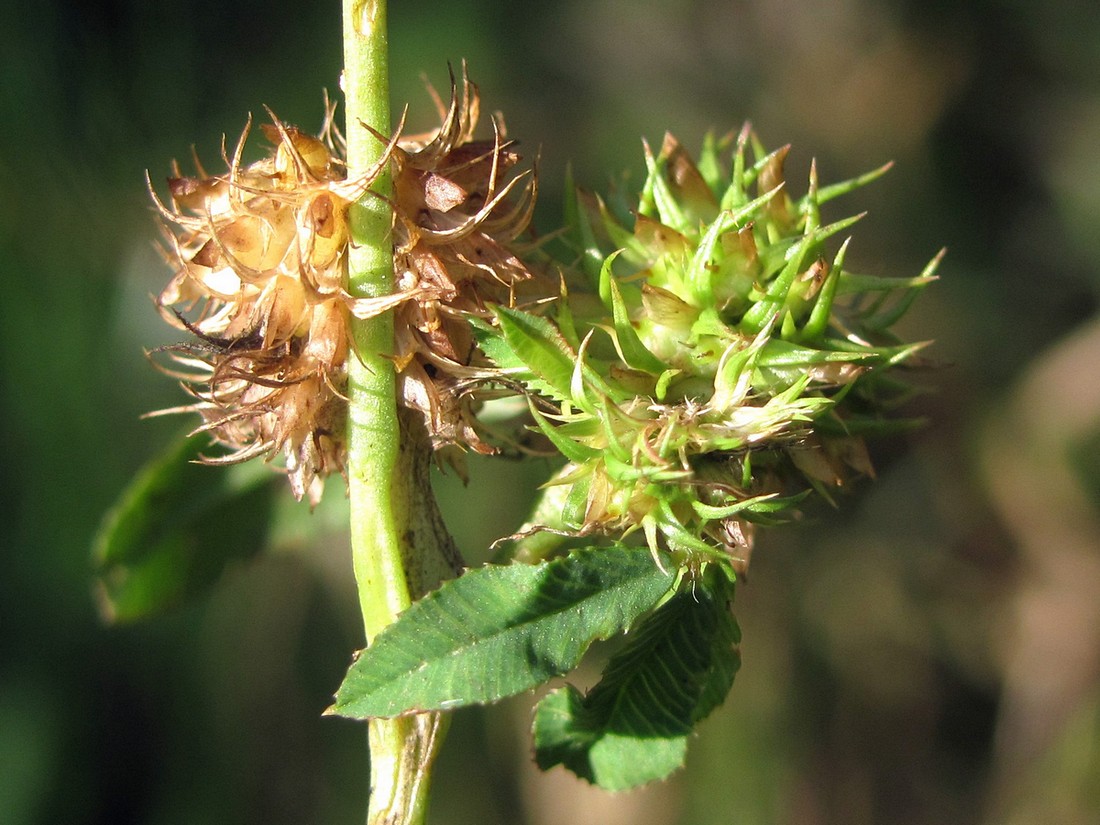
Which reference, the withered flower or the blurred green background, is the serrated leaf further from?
the blurred green background

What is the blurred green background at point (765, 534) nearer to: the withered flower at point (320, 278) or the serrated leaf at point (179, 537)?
the serrated leaf at point (179, 537)

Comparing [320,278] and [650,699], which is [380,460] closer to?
[320,278]

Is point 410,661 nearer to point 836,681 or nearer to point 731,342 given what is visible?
point 731,342

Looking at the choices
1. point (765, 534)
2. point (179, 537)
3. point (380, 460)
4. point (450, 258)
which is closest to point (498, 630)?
point (380, 460)

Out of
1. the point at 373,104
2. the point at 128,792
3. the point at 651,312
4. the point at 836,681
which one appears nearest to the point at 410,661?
the point at 651,312

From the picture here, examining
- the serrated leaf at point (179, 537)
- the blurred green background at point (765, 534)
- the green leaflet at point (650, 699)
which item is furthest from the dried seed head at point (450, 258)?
the blurred green background at point (765, 534)
